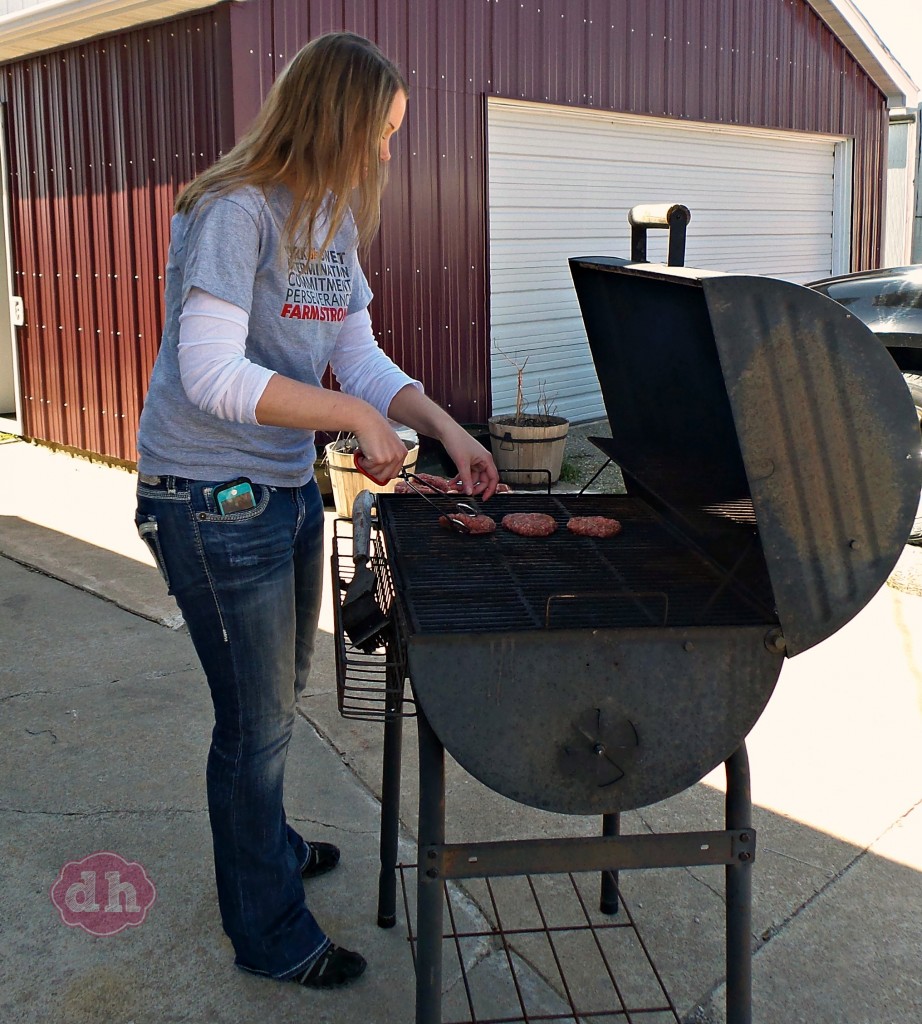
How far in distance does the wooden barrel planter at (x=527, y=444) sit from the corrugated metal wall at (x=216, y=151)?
82cm

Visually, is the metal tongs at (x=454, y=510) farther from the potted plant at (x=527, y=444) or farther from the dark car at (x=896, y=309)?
the potted plant at (x=527, y=444)

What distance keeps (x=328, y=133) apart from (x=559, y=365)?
7.90 metres

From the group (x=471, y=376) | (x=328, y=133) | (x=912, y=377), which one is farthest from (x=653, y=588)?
(x=471, y=376)

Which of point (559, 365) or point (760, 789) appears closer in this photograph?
point (760, 789)

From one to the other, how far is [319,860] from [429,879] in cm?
109

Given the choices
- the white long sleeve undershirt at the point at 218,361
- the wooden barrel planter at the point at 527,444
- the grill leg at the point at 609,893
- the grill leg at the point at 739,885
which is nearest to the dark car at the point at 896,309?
the wooden barrel planter at the point at 527,444

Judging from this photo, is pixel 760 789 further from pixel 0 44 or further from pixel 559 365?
pixel 0 44

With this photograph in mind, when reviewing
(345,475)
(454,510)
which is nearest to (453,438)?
(454,510)

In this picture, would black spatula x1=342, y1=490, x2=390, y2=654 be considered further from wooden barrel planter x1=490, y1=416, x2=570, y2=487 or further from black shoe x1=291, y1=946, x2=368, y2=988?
wooden barrel planter x1=490, y1=416, x2=570, y2=487

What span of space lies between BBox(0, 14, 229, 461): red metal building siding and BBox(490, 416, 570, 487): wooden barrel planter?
8.19 ft

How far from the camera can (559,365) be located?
32.4ft

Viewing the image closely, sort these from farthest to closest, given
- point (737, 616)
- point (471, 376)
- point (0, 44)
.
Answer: point (471, 376)
point (0, 44)
point (737, 616)

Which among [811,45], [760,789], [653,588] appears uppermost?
[811,45]
